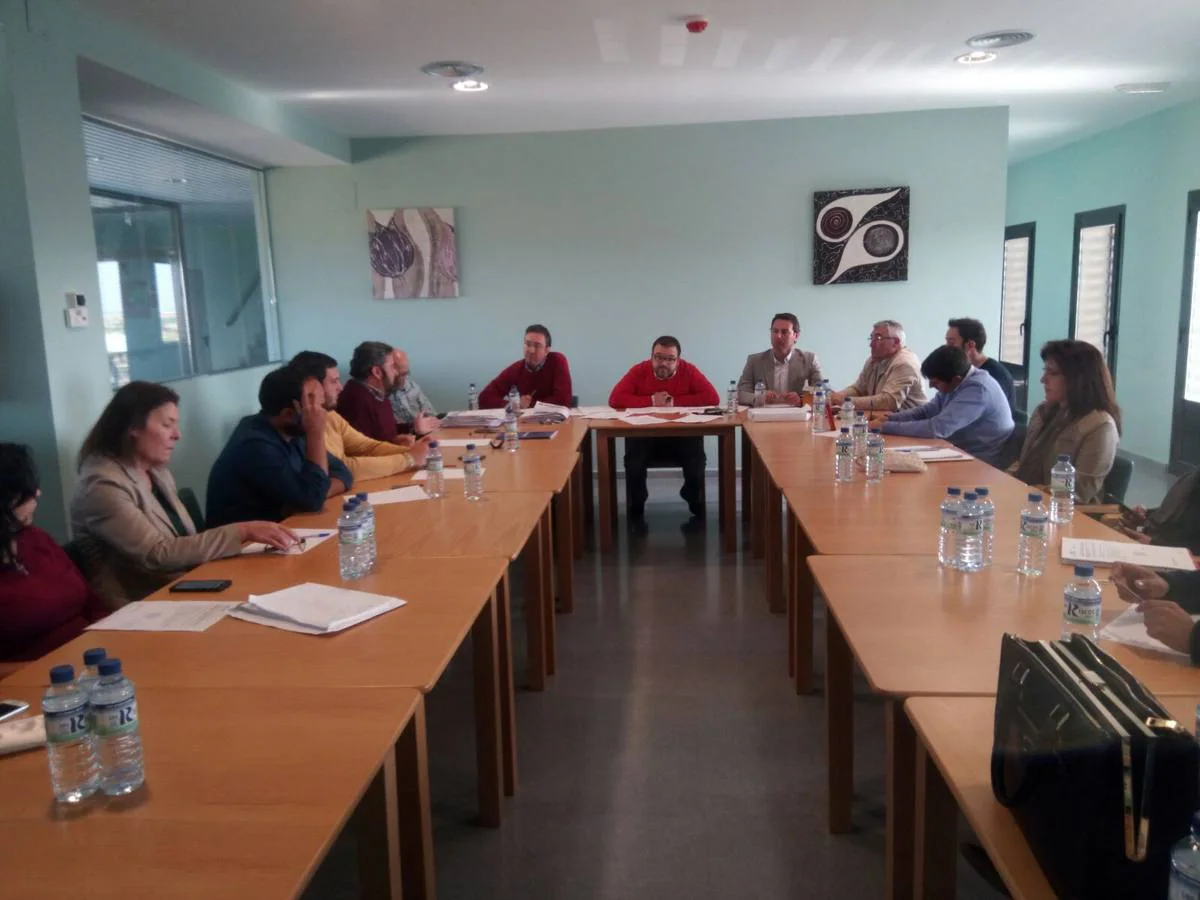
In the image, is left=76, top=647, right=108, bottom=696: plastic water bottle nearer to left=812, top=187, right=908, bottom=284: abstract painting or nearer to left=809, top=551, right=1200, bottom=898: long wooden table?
left=809, top=551, right=1200, bottom=898: long wooden table

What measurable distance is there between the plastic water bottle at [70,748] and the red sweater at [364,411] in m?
3.30

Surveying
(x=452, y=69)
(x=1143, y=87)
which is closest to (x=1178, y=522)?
(x=452, y=69)

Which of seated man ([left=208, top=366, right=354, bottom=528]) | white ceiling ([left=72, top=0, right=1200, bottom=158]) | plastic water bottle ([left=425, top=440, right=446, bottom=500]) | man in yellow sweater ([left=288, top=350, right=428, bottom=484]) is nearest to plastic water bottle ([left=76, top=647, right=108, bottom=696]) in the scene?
seated man ([left=208, top=366, right=354, bottom=528])

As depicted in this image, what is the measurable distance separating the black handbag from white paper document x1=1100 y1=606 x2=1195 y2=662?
606 millimetres

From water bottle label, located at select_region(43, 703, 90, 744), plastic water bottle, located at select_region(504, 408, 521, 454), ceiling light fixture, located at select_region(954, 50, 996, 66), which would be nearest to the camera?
water bottle label, located at select_region(43, 703, 90, 744)

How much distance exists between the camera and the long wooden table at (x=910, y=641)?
5.19 feet

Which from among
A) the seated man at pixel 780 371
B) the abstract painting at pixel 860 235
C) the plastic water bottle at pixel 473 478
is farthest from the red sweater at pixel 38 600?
the abstract painting at pixel 860 235

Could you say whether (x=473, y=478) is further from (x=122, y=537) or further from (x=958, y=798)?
(x=958, y=798)

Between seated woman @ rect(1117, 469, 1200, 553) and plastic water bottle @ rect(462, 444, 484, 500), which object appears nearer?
seated woman @ rect(1117, 469, 1200, 553)

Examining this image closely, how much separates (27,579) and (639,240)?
16.8 feet

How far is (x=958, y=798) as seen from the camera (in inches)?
48.8

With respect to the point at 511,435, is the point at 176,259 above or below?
above

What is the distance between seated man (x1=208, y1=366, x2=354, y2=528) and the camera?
2943 millimetres

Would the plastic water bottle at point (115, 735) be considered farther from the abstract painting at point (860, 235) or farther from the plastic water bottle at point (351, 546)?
the abstract painting at point (860, 235)
